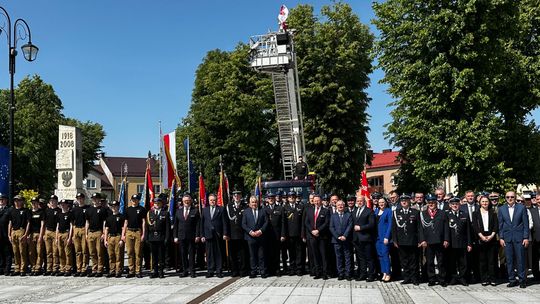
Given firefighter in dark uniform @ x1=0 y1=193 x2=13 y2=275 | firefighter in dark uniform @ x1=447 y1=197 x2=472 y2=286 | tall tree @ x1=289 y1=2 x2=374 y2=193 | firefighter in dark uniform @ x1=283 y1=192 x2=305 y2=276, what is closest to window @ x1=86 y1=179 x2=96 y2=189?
tall tree @ x1=289 y1=2 x2=374 y2=193

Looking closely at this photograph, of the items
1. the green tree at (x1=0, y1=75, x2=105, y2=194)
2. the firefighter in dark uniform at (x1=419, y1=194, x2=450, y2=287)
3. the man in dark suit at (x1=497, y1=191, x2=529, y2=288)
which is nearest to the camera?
the man in dark suit at (x1=497, y1=191, x2=529, y2=288)

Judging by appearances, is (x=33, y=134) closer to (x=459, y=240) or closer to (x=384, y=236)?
(x=384, y=236)

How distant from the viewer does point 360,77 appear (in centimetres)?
3112

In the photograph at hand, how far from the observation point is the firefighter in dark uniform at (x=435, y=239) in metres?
10.0

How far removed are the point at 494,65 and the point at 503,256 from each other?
11.2 metres

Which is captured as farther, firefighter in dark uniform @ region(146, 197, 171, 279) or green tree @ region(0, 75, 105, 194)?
green tree @ region(0, 75, 105, 194)

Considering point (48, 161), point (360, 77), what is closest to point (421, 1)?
point (360, 77)

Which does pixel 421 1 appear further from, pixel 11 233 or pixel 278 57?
pixel 11 233

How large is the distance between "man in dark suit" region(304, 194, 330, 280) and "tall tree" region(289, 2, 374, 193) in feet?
56.5

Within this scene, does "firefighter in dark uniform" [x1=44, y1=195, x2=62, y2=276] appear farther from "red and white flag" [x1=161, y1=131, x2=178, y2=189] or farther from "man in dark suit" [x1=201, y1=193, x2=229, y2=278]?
"red and white flag" [x1=161, y1=131, x2=178, y2=189]

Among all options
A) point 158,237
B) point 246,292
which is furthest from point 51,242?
A: point 246,292

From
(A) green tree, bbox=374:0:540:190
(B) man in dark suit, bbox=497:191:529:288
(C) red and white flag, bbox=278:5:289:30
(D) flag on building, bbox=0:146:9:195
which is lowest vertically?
(B) man in dark suit, bbox=497:191:529:288

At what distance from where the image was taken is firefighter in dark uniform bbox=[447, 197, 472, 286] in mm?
10055

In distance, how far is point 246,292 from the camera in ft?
30.8
